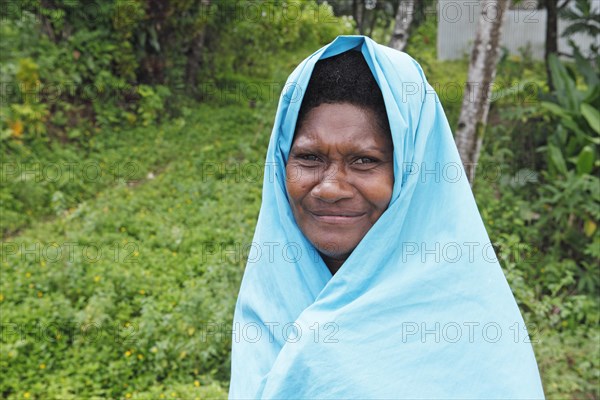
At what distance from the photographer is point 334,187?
1.52 m

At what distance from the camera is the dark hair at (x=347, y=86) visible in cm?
153

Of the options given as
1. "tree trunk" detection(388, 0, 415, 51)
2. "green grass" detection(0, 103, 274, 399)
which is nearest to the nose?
"green grass" detection(0, 103, 274, 399)

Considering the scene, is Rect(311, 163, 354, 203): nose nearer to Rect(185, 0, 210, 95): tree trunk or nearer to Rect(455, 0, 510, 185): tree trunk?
Rect(455, 0, 510, 185): tree trunk

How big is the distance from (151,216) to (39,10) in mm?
3960

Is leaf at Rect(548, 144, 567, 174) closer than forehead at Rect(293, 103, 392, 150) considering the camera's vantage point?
No

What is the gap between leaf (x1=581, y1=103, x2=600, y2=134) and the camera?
6463 millimetres

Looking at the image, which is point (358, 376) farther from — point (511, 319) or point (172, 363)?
point (172, 363)

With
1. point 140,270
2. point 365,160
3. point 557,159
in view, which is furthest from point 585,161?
point 365,160

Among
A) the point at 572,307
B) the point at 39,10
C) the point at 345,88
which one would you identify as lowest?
the point at 572,307

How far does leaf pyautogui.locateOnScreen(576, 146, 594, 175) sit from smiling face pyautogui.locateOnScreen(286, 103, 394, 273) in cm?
526

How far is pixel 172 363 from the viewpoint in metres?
4.33

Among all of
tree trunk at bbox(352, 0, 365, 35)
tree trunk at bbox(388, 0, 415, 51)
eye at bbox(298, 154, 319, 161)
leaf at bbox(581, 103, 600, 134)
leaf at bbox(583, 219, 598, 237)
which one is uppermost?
tree trunk at bbox(352, 0, 365, 35)

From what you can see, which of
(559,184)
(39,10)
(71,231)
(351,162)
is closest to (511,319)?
(351,162)

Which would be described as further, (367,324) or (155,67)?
(155,67)
